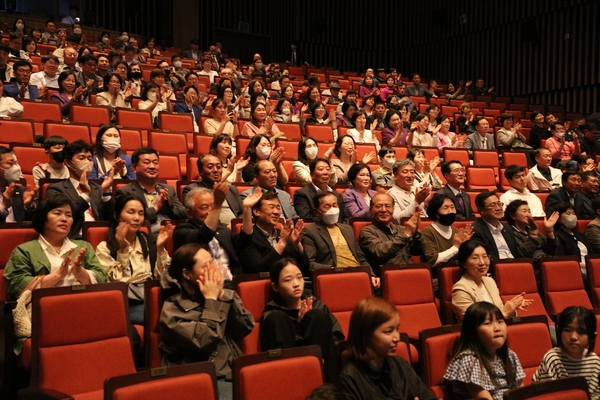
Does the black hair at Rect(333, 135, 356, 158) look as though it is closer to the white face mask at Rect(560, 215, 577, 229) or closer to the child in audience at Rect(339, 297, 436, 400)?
the white face mask at Rect(560, 215, 577, 229)

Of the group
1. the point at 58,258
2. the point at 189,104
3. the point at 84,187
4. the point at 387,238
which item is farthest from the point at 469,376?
the point at 189,104

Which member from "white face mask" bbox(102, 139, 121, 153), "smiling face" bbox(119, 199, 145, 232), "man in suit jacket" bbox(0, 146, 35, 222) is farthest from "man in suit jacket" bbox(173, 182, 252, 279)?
"white face mask" bbox(102, 139, 121, 153)

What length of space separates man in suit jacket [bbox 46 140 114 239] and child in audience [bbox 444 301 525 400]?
1.44 metres

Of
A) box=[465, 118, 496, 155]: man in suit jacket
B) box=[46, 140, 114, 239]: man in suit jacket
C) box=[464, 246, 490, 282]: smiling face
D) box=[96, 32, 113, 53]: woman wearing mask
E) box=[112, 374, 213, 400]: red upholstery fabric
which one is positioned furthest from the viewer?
box=[96, 32, 113, 53]: woman wearing mask

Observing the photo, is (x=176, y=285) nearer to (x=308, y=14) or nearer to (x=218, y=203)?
(x=218, y=203)

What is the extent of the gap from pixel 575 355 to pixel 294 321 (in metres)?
0.84

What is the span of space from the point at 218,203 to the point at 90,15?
6.61 metres

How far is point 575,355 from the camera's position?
5.88ft

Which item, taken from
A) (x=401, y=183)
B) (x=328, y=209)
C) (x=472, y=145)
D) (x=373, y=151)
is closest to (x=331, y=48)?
(x=472, y=145)

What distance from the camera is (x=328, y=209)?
2457mm

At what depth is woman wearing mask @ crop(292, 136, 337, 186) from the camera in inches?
128

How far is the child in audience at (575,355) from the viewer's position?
5.81ft

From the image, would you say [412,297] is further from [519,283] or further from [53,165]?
[53,165]

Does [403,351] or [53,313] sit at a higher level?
[53,313]
